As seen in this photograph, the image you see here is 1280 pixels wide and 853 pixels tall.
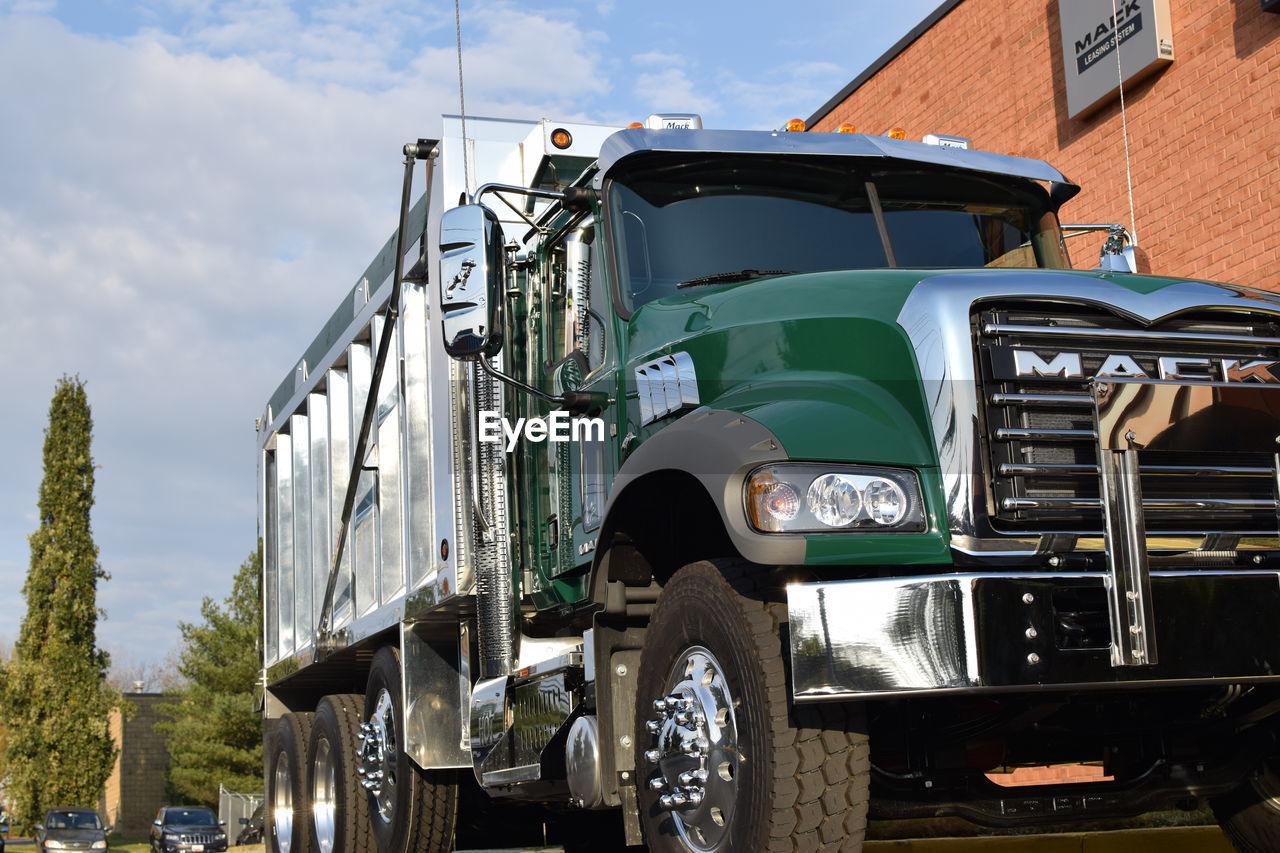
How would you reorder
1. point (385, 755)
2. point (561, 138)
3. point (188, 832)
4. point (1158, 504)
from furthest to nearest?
point (188, 832) < point (385, 755) < point (561, 138) < point (1158, 504)

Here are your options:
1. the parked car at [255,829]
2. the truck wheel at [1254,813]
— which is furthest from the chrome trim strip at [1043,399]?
the parked car at [255,829]

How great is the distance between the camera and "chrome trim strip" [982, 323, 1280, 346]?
3.97 m

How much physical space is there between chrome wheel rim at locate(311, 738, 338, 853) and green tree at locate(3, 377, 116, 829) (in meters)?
30.5

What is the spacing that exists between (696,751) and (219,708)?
38717mm

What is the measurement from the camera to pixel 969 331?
3.95 m

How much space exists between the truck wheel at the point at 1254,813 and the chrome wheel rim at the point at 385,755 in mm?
4005

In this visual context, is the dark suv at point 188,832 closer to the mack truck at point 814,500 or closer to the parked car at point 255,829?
the parked car at point 255,829

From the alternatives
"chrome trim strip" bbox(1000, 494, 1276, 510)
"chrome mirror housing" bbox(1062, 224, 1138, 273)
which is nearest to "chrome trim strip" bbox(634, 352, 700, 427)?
"chrome trim strip" bbox(1000, 494, 1276, 510)

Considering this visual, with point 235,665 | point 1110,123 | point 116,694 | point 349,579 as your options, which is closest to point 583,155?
point 349,579

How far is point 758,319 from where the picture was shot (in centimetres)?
463

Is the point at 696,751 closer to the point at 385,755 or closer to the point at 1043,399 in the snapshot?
the point at 1043,399

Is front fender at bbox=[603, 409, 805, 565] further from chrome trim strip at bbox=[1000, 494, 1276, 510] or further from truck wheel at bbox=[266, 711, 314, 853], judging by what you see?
truck wheel at bbox=[266, 711, 314, 853]

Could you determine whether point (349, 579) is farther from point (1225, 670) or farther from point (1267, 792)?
point (1225, 670)

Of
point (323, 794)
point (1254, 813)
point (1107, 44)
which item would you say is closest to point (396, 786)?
point (323, 794)
